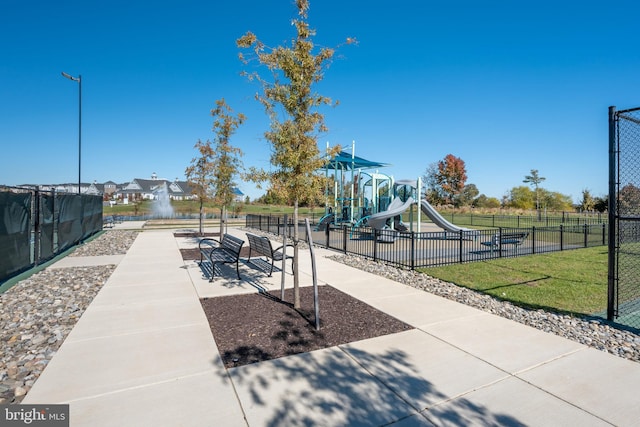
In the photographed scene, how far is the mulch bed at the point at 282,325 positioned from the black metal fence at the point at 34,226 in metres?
4.66

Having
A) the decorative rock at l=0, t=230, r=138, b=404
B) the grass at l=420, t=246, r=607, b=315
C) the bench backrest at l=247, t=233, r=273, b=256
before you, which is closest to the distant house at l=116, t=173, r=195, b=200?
the decorative rock at l=0, t=230, r=138, b=404

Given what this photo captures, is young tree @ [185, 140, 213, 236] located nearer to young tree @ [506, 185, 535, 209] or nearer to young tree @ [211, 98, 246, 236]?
young tree @ [211, 98, 246, 236]

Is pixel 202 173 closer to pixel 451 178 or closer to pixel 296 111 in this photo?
pixel 296 111

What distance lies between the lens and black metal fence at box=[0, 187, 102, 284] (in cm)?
671

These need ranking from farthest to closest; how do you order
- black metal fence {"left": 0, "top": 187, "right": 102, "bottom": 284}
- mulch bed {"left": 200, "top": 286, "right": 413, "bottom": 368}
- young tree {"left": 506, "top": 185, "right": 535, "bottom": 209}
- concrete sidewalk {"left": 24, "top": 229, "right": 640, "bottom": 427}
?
young tree {"left": 506, "top": 185, "right": 535, "bottom": 209}
black metal fence {"left": 0, "top": 187, "right": 102, "bottom": 284}
mulch bed {"left": 200, "top": 286, "right": 413, "bottom": 368}
concrete sidewalk {"left": 24, "top": 229, "right": 640, "bottom": 427}

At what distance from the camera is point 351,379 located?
10.6 feet

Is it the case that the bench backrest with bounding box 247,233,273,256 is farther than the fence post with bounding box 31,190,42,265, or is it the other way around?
the fence post with bounding box 31,190,42,265

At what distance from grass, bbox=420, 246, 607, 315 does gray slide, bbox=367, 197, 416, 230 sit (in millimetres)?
6412

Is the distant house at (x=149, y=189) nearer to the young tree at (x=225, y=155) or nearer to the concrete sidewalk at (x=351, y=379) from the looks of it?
the young tree at (x=225, y=155)

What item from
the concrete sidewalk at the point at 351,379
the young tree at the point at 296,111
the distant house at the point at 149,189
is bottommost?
the concrete sidewalk at the point at 351,379

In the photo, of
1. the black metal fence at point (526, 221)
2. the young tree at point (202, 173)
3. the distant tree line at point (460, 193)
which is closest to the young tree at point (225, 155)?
the young tree at point (202, 173)

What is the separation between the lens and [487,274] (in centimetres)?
850

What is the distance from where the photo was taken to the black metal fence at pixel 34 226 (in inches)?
264

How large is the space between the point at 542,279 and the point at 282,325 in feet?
22.7
